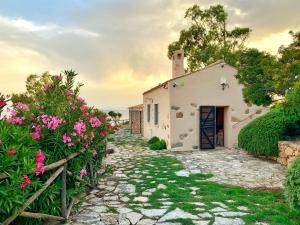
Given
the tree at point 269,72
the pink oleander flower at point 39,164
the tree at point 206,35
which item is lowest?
the pink oleander flower at point 39,164

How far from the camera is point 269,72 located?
8.31 metres

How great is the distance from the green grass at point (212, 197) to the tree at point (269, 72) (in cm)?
297

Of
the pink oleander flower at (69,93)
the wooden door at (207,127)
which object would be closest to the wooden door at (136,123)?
the wooden door at (207,127)

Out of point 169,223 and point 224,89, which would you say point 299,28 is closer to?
point 224,89

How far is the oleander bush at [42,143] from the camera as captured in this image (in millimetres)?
3119

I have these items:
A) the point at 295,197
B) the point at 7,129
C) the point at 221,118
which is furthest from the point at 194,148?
the point at 7,129

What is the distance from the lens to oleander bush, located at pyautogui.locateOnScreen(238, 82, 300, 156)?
979 cm

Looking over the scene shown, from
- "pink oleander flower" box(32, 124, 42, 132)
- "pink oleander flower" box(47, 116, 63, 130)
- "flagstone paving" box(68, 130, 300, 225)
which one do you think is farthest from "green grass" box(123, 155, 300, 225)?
"pink oleander flower" box(32, 124, 42, 132)

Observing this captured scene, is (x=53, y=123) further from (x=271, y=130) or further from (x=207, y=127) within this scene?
(x=207, y=127)

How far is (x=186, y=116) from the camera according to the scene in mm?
12805

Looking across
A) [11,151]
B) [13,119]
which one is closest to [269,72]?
[13,119]

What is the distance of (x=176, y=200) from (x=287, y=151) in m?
5.25

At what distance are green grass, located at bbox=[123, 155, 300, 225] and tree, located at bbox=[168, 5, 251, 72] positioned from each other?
16956 millimetres

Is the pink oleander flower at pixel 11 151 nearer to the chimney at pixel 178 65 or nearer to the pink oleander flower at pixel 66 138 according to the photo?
the pink oleander flower at pixel 66 138
